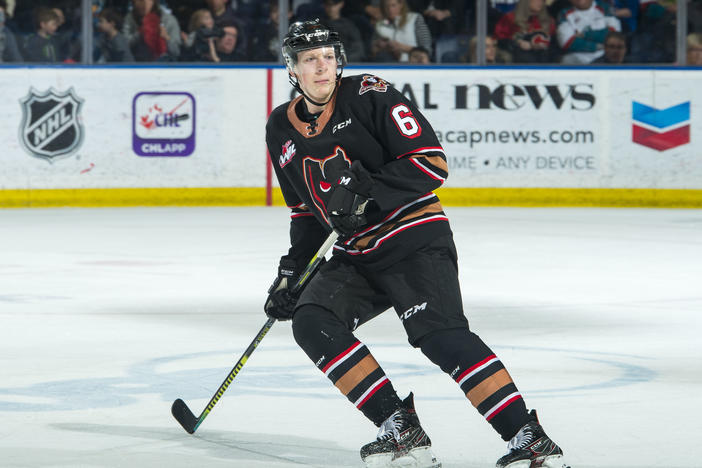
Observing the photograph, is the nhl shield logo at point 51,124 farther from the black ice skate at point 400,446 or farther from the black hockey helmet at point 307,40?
the black ice skate at point 400,446

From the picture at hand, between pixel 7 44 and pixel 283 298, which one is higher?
pixel 7 44

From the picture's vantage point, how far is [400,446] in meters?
3.04

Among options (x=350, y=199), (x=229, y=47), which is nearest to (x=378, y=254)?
(x=350, y=199)

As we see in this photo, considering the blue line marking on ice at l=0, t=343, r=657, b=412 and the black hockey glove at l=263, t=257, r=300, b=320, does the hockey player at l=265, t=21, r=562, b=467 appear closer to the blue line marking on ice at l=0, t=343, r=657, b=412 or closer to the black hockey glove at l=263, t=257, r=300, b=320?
the black hockey glove at l=263, t=257, r=300, b=320

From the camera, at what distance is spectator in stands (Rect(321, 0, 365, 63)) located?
10820 mm

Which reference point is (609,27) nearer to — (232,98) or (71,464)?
(232,98)

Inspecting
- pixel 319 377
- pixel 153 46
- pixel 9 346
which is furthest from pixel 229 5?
pixel 319 377

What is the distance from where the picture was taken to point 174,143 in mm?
10789

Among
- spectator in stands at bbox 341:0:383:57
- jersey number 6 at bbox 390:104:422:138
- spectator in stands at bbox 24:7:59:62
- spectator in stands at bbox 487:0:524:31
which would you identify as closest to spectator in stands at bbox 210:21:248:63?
spectator in stands at bbox 341:0:383:57

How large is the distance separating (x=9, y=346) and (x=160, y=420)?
139 cm

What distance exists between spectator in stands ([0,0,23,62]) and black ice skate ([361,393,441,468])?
328 inches

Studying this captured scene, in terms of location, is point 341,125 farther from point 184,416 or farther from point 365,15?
point 365,15

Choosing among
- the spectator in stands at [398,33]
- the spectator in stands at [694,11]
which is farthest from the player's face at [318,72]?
the spectator in stands at [694,11]

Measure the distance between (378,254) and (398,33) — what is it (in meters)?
8.00
